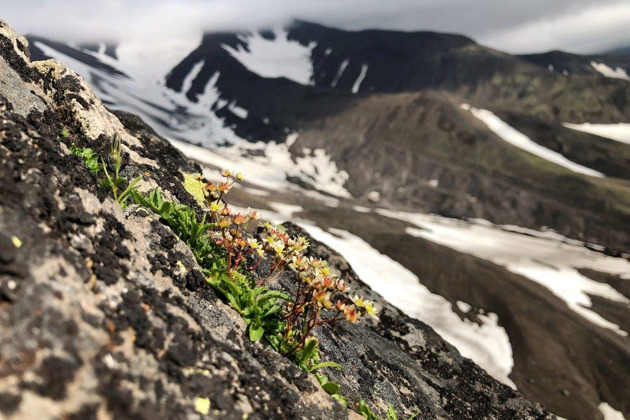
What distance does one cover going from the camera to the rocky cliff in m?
2.87

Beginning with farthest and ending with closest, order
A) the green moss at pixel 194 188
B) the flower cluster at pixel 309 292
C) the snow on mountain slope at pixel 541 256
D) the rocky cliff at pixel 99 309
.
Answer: the snow on mountain slope at pixel 541 256, the green moss at pixel 194 188, the flower cluster at pixel 309 292, the rocky cliff at pixel 99 309

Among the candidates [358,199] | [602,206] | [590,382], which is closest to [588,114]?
[602,206]

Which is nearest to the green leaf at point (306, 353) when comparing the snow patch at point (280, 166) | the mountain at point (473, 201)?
the mountain at point (473, 201)

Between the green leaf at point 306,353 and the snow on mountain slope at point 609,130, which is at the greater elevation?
the snow on mountain slope at point 609,130

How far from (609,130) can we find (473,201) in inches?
4288

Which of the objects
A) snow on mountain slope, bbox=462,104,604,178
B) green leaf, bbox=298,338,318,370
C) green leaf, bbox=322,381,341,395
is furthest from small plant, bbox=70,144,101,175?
snow on mountain slope, bbox=462,104,604,178

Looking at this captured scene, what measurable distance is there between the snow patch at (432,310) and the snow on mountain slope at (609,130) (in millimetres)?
145606

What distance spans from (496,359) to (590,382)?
842 cm

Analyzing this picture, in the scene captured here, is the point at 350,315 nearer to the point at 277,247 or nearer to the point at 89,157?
the point at 277,247

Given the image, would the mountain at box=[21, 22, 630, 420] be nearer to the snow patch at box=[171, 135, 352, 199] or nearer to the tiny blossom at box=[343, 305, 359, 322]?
the snow patch at box=[171, 135, 352, 199]

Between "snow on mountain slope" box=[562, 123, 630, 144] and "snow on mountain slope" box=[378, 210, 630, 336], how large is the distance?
102 meters

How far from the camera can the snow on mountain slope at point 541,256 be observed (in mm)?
48656

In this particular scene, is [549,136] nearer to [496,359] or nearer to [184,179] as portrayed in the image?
[496,359]

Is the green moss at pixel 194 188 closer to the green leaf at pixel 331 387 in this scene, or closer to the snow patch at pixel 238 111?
the green leaf at pixel 331 387
